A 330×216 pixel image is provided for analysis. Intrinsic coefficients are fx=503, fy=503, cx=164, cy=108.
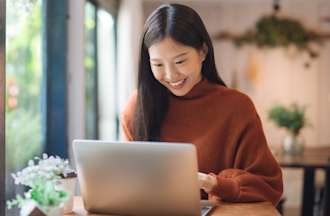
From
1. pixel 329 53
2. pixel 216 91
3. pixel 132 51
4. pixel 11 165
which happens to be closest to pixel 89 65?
pixel 132 51

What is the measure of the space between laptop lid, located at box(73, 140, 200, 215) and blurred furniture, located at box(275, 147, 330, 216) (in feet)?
8.28

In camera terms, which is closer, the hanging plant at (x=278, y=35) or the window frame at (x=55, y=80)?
the window frame at (x=55, y=80)

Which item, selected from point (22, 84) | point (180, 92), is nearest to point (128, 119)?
point (180, 92)

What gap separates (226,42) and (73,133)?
3.66 metres

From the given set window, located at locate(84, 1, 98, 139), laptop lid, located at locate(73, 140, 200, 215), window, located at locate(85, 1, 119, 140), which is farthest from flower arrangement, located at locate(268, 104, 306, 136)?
laptop lid, located at locate(73, 140, 200, 215)

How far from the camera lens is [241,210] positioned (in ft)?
4.07

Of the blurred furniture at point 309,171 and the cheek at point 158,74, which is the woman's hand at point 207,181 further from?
the blurred furniture at point 309,171

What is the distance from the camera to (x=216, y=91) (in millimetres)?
1436

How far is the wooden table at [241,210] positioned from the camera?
47.6 inches

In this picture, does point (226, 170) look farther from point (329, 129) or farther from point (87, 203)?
point (329, 129)

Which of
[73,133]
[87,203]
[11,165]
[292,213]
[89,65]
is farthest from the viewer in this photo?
[292,213]

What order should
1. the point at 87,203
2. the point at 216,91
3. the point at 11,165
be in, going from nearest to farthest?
the point at 87,203 → the point at 216,91 → the point at 11,165

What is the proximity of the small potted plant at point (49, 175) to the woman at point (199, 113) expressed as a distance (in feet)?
0.96

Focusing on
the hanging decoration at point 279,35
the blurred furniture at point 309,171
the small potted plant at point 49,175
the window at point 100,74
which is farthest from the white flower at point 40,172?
the hanging decoration at point 279,35
